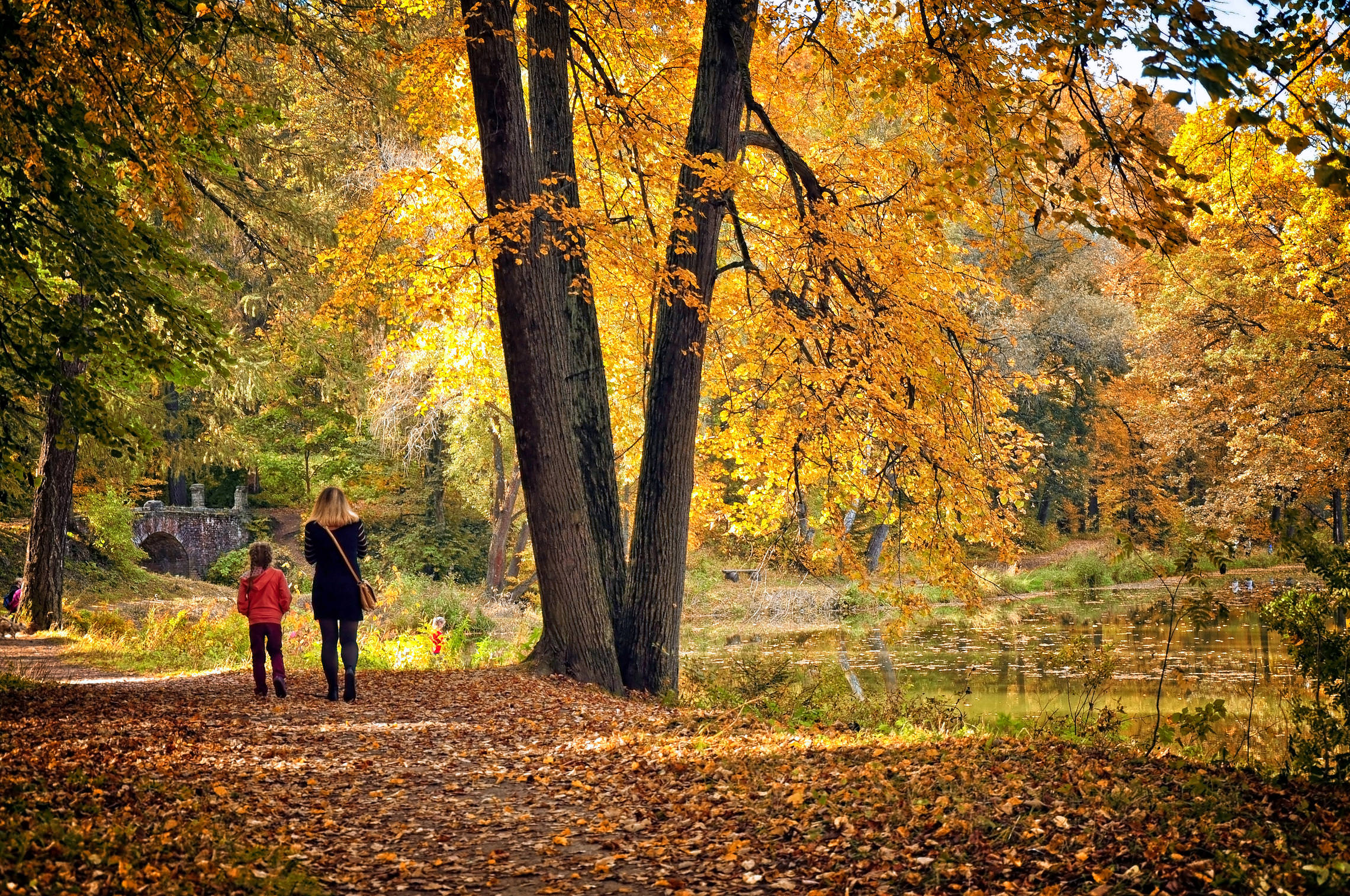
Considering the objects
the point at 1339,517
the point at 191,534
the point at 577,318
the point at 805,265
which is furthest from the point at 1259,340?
the point at 191,534

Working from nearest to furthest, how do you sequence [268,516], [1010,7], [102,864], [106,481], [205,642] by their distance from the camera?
[102,864] → [1010,7] → [205,642] → [106,481] → [268,516]

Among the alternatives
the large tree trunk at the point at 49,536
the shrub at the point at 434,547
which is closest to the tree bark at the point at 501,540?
the shrub at the point at 434,547

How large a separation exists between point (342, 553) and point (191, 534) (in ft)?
75.0

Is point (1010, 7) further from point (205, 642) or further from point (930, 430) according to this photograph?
point (205, 642)

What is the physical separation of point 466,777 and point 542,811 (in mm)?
Answer: 804

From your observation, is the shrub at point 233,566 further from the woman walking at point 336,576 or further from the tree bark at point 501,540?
the woman walking at point 336,576

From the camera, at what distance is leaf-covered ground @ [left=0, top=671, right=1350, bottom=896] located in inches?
142

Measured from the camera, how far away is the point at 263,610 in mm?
8109

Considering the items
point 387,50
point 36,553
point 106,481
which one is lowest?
point 36,553

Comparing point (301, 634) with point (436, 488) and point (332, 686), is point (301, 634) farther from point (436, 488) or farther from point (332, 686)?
point (436, 488)

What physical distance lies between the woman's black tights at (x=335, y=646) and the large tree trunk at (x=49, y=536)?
8964 mm

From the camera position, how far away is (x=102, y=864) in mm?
3553

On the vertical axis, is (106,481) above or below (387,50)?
below

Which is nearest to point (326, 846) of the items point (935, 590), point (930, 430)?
point (930, 430)
